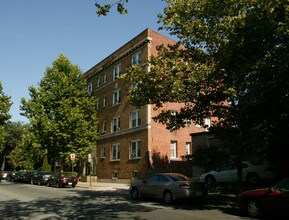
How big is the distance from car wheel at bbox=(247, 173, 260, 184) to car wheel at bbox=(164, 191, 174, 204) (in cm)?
680

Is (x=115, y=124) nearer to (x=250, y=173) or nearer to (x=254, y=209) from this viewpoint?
(x=250, y=173)

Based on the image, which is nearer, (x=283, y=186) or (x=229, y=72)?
(x=283, y=186)

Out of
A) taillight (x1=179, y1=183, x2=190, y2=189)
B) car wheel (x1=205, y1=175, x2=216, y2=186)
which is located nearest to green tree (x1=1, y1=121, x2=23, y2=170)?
car wheel (x1=205, y1=175, x2=216, y2=186)

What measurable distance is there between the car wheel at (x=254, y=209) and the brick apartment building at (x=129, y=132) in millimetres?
18344

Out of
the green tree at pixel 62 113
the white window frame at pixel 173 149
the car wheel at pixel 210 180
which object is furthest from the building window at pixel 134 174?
the car wheel at pixel 210 180

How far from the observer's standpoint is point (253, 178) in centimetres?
1898

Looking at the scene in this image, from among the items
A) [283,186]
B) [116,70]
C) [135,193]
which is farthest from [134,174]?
[283,186]

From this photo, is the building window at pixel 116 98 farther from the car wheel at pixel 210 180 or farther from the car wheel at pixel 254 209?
the car wheel at pixel 254 209

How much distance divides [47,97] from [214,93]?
26039 mm

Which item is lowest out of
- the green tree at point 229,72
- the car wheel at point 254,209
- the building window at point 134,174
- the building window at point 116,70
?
the car wheel at point 254,209

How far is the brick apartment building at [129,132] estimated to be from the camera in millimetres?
30266

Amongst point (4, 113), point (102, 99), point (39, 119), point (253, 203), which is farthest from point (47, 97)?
point (253, 203)

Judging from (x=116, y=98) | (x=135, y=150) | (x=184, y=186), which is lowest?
(x=184, y=186)

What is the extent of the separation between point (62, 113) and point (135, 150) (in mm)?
9666
